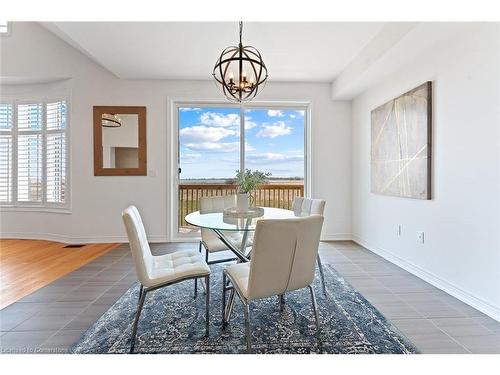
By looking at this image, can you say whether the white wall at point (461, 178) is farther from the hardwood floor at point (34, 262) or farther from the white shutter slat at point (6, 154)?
the white shutter slat at point (6, 154)

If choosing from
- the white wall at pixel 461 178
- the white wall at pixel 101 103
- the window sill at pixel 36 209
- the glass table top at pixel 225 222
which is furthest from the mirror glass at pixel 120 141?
the white wall at pixel 461 178

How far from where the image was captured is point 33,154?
4789 mm

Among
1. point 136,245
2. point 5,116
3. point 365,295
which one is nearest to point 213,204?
point 136,245

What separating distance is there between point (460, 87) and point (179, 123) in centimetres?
369

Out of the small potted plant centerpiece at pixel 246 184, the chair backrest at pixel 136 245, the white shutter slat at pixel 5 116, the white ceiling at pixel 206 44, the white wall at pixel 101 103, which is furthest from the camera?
the white shutter slat at pixel 5 116

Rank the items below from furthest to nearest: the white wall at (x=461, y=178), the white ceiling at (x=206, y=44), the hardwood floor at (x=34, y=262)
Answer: the white ceiling at (x=206, y=44) → the hardwood floor at (x=34, y=262) → the white wall at (x=461, y=178)

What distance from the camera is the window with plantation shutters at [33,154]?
181 inches

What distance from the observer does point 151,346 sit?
1.75m

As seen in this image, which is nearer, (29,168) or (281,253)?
(281,253)

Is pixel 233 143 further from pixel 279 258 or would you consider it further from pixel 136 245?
pixel 279 258

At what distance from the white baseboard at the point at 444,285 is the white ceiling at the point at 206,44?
256 cm

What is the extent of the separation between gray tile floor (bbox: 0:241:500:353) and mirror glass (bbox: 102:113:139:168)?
5.58 feet

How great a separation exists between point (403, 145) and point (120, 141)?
13.2 feet

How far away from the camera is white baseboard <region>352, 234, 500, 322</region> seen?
2129 mm
